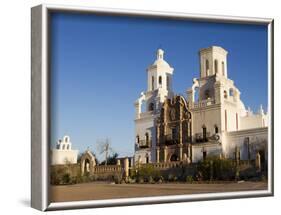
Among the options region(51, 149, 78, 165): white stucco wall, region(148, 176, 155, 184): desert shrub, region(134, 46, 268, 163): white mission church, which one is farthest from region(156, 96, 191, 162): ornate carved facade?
region(51, 149, 78, 165): white stucco wall

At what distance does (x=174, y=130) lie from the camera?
440 inches

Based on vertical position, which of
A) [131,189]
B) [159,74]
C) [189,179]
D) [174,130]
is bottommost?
[131,189]

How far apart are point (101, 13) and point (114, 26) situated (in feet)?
1.17

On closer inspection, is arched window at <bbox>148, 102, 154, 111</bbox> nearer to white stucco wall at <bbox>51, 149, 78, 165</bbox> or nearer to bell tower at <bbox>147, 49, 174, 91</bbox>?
bell tower at <bbox>147, 49, 174, 91</bbox>

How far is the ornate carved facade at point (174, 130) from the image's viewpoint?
1113 centimetres

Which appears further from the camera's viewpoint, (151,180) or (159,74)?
(151,180)

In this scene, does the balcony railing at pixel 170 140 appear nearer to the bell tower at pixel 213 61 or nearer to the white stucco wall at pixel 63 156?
the bell tower at pixel 213 61

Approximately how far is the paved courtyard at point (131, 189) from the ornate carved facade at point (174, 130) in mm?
525

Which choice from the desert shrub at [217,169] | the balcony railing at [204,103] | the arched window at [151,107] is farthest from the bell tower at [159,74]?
the desert shrub at [217,169]

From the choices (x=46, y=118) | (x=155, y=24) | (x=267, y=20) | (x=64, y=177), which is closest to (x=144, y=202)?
(x=64, y=177)

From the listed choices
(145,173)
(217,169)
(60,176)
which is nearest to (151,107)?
(145,173)

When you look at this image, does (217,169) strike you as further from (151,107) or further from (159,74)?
(159,74)

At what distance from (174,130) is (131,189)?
1.28m

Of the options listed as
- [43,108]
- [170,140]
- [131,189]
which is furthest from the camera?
[170,140]
